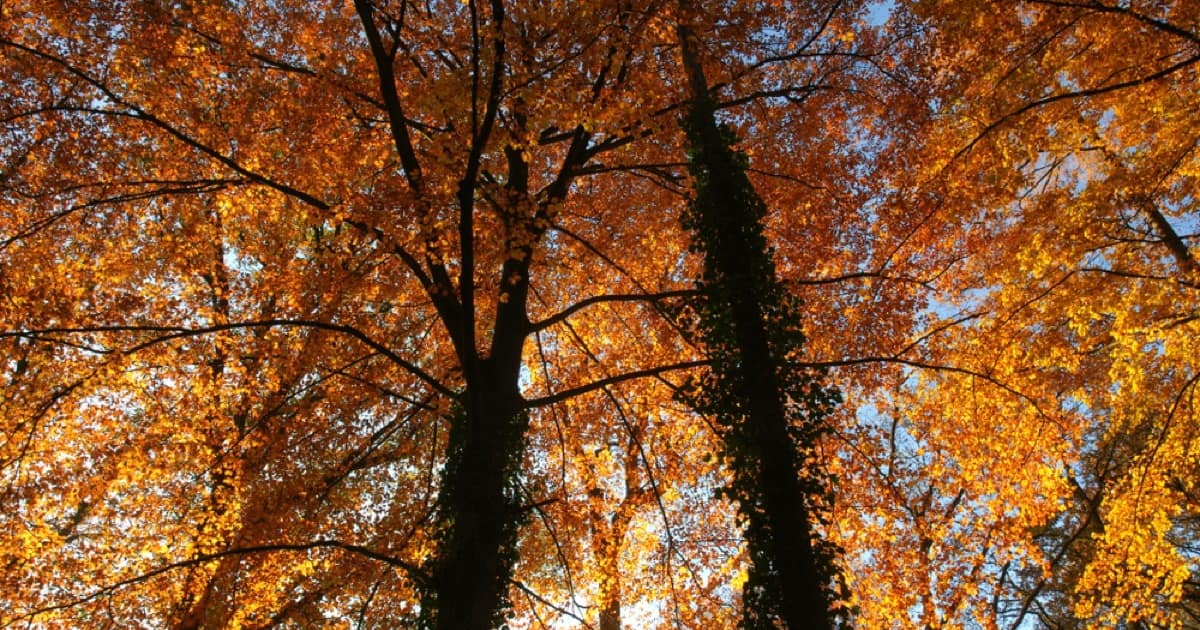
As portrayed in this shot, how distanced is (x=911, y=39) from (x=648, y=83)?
14.4ft

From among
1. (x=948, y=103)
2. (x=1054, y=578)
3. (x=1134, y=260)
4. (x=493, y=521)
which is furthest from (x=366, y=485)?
(x=1054, y=578)

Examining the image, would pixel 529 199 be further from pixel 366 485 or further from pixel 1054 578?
pixel 1054 578

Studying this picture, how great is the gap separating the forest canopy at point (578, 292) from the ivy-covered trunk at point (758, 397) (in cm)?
4

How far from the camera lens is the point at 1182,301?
9.88 m

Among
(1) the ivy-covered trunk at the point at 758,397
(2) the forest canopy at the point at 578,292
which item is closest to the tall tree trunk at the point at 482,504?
(2) the forest canopy at the point at 578,292

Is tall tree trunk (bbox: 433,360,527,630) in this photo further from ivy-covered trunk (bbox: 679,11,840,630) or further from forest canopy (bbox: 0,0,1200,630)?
ivy-covered trunk (bbox: 679,11,840,630)

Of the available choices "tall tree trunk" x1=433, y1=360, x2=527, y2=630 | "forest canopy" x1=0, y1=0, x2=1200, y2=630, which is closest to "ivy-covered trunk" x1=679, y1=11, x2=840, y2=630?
"forest canopy" x1=0, y1=0, x2=1200, y2=630

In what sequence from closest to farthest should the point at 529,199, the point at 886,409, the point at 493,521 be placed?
the point at 493,521
the point at 529,199
the point at 886,409

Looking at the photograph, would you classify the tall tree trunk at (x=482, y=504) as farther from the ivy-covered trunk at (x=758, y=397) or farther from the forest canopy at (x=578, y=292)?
the ivy-covered trunk at (x=758, y=397)

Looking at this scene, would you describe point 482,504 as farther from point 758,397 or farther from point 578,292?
point 578,292

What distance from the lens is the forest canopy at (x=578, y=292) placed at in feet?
21.1

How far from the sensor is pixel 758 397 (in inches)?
236

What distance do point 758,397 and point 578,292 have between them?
6.74m

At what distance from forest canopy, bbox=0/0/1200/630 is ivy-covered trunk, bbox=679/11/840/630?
38 millimetres
